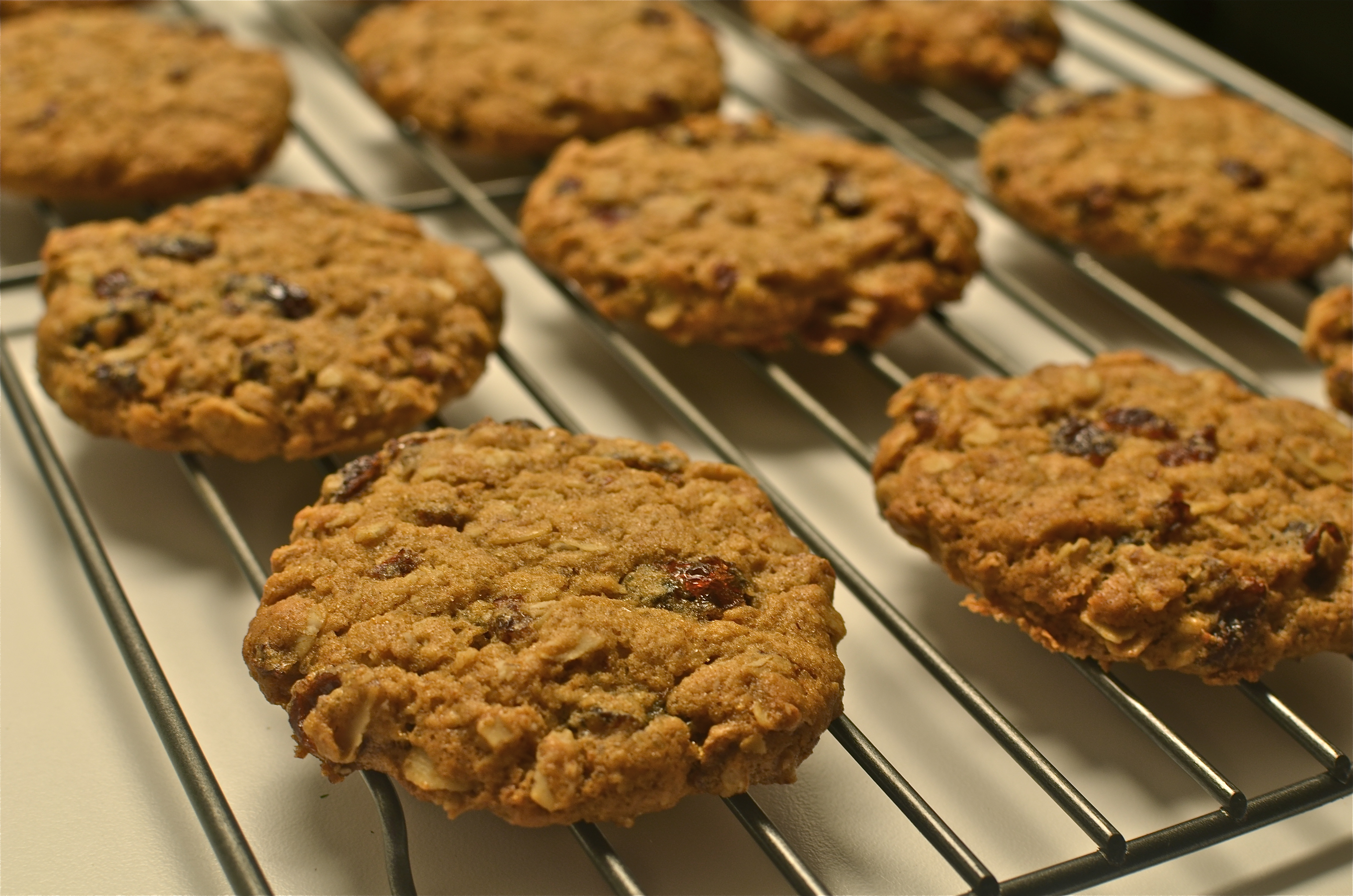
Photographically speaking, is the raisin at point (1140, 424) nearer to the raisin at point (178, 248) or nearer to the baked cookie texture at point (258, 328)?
the baked cookie texture at point (258, 328)

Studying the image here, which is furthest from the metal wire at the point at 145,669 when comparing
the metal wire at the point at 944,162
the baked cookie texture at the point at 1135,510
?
the metal wire at the point at 944,162

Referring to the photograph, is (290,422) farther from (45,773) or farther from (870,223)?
(870,223)

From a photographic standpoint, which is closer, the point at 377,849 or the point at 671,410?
the point at 377,849

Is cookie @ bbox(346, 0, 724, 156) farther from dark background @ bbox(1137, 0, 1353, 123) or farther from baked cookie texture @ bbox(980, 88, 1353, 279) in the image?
dark background @ bbox(1137, 0, 1353, 123)

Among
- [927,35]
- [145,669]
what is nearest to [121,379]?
[145,669]

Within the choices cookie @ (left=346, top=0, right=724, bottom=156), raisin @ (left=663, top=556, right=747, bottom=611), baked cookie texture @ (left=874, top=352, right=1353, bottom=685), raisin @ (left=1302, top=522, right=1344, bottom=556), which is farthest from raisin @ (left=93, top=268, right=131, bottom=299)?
raisin @ (left=1302, top=522, right=1344, bottom=556)

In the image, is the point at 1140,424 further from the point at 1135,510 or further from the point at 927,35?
the point at 927,35

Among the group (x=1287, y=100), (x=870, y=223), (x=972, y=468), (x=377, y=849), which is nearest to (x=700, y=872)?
(x=377, y=849)
